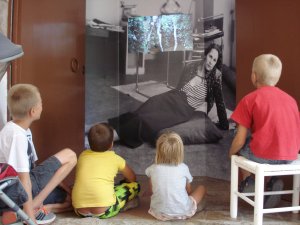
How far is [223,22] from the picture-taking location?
363 centimetres

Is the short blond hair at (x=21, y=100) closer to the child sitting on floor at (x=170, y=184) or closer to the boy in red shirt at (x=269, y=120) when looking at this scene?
the child sitting on floor at (x=170, y=184)

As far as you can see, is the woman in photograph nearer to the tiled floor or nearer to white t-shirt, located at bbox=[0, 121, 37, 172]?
the tiled floor

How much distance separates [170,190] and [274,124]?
0.74 metres

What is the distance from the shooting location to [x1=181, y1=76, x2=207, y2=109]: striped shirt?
12.4 feet

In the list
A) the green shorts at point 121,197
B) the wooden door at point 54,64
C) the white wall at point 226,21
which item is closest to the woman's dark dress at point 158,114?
the white wall at point 226,21

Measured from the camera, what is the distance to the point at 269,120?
100.0 inches

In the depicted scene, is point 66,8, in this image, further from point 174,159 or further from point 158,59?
point 174,159

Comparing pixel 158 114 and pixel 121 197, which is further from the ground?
pixel 158 114

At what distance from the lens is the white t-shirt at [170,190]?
262 cm

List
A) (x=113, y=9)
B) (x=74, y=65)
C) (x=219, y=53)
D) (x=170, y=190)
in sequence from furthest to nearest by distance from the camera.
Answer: (x=113, y=9)
(x=219, y=53)
(x=74, y=65)
(x=170, y=190)

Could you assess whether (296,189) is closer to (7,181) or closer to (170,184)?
(170,184)

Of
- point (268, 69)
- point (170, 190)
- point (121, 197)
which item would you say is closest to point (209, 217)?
point (170, 190)

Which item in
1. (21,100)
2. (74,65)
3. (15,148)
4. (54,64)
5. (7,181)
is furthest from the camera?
(74,65)

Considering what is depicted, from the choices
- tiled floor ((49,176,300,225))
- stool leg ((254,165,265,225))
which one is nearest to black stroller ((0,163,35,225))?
tiled floor ((49,176,300,225))
